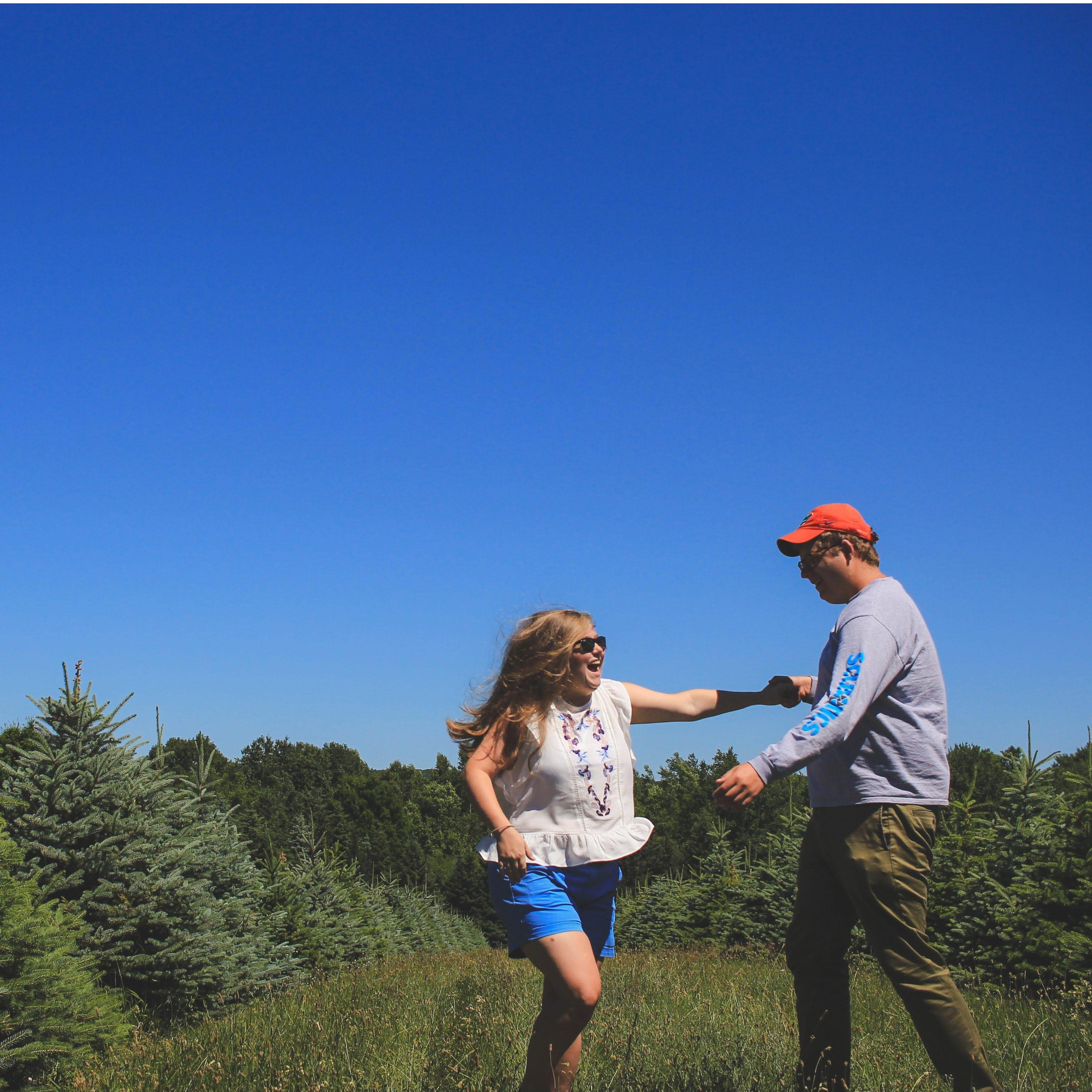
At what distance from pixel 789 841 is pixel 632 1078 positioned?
9484mm

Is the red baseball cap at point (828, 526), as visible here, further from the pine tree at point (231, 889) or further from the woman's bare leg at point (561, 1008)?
the pine tree at point (231, 889)

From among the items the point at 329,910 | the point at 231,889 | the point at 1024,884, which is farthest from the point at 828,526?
the point at 329,910

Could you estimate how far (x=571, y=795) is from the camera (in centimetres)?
340

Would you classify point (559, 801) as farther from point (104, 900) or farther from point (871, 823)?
point (104, 900)

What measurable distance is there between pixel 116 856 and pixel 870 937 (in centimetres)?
538

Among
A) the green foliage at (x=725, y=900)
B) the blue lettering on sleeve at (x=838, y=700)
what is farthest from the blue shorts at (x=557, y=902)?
the green foliage at (x=725, y=900)

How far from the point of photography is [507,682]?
12.2ft

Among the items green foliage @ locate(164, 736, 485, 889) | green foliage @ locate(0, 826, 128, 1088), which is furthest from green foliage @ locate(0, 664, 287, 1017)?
green foliage @ locate(164, 736, 485, 889)

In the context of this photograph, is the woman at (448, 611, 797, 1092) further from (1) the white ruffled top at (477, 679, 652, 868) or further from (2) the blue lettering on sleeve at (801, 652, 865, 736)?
(2) the blue lettering on sleeve at (801, 652, 865, 736)

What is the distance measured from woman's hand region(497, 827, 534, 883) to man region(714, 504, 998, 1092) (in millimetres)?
718

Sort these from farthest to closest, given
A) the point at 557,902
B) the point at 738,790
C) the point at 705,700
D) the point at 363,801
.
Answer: the point at 363,801 → the point at 705,700 → the point at 557,902 → the point at 738,790

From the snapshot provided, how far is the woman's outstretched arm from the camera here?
388cm

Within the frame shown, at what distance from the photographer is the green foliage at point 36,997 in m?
4.44

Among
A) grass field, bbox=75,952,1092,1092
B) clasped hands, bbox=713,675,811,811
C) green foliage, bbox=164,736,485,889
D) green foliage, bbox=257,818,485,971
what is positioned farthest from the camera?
green foliage, bbox=164,736,485,889
